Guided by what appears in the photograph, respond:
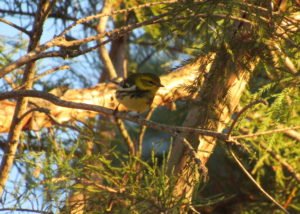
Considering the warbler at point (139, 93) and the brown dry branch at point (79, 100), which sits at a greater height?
the brown dry branch at point (79, 100)

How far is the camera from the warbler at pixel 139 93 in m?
2.08

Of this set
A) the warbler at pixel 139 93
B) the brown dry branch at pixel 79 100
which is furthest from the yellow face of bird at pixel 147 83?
the brown dry branch at pixel 79 100

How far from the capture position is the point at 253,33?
1.48 metres

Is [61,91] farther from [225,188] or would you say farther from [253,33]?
[253,33]

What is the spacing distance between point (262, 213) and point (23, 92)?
200cm

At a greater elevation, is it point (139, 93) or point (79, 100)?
point (79, 100)

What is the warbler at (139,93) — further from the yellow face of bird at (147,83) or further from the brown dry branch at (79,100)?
the brown dry branch at (79,100)

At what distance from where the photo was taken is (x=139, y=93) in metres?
2.09

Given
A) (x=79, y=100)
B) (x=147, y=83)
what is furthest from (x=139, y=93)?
(x=79, y=100)

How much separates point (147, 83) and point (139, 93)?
72mm

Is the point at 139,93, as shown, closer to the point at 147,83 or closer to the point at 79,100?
the point at 147,83

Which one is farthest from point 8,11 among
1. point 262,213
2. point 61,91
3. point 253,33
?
point 262,213

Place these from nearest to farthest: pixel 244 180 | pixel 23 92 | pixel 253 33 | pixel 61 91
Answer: pixel 23 92 → pixel 253 33 → pixel 61 91 → pixel 244 180

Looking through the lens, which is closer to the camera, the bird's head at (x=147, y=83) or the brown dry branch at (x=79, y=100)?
the bird's head at (x=147, y=83)
